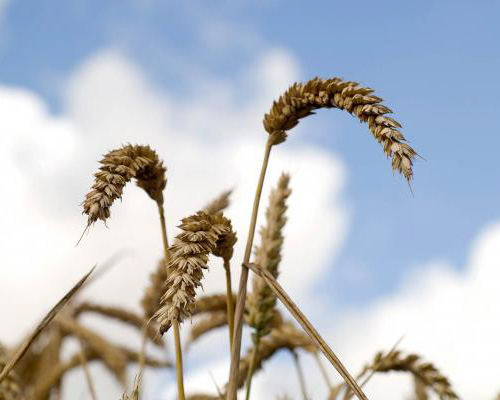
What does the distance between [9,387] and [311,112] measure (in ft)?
3.68

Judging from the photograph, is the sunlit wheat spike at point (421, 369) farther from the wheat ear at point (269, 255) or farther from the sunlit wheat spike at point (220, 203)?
the sunlit wheat spike at point (220, 203)

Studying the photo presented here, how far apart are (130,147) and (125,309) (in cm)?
351

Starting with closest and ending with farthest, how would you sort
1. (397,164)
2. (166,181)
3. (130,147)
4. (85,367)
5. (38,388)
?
(397,164) → (130,147) → (166,181) → (85,367) → (38,388)

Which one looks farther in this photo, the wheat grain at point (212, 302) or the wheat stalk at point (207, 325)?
the wheat stalk at point (207, 325)

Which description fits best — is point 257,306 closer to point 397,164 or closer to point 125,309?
point 397,164

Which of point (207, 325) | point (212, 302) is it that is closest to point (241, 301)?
point (212, 302)

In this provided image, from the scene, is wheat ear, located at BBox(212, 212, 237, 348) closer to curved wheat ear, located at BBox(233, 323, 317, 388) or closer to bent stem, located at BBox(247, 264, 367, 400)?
bent stem, located at BBox(247, 264, 367, 400)

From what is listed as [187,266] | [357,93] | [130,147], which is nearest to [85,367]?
[130,147]

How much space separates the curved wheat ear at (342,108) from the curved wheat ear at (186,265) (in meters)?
0.32

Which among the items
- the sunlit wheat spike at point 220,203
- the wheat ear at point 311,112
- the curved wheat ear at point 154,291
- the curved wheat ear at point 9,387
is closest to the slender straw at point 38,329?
the wheat ear at point 311,112

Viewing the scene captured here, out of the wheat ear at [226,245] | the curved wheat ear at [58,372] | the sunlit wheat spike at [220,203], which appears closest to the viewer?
the wheat ear at [226,245]

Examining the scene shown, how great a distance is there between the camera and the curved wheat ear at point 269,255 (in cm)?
228

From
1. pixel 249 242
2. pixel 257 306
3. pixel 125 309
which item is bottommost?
pixel 249 242

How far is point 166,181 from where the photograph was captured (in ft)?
5.93
